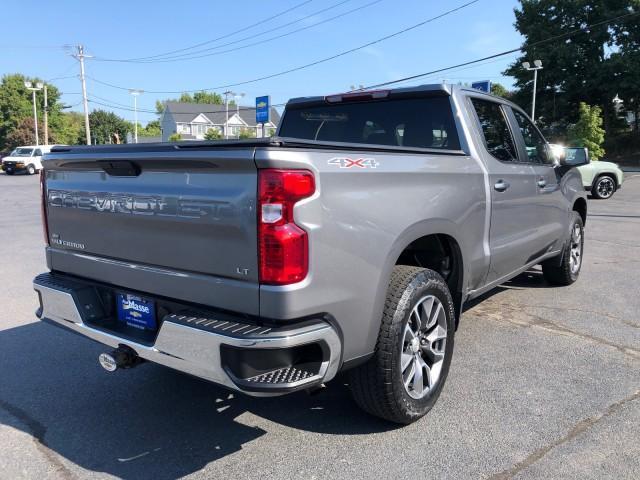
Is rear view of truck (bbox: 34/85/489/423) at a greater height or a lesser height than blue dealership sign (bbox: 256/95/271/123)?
lesser

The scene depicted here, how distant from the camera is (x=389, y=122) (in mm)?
4156

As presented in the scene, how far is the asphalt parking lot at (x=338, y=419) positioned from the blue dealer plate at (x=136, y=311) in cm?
65

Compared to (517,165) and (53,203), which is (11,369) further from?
(517,165)

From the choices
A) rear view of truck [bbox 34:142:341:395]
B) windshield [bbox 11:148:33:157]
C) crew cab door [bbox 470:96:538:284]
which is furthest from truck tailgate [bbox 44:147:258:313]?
windshield [bbox 11:148:33:157]

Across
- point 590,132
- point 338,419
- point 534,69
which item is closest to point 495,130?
point 338,419

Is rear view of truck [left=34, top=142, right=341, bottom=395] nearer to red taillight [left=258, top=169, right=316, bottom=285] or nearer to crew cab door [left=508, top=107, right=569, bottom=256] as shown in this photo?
red taillight [left=258, top=169, right=316, bottom=285]

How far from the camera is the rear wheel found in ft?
53.4

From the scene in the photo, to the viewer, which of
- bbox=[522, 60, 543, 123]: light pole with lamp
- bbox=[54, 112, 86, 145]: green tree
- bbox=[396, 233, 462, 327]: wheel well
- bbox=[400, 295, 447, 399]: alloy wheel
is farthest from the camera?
bbox=[54, 112, 86, 145]: green tree

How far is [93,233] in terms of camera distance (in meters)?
3.12

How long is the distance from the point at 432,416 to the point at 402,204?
1.30 meters

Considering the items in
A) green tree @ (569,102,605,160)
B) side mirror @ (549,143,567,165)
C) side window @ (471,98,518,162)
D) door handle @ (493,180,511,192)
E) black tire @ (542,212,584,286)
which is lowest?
black tire @ (542,212,584,286)

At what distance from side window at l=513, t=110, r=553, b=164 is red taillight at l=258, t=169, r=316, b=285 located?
125 inches

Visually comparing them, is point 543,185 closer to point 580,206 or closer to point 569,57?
point 580,206

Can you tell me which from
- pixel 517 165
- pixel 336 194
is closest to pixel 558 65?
pixel 517 165
